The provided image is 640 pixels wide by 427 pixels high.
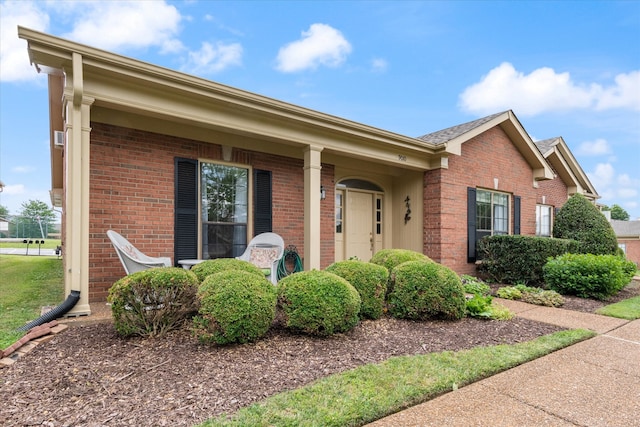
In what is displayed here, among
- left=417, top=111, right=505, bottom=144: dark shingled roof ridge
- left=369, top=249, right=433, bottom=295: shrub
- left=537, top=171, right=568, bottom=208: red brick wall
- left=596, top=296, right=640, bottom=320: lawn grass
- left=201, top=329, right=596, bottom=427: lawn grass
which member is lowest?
left=596, top=296, right=640, bottom=320: lawn grass

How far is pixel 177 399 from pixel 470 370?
87.8 inches

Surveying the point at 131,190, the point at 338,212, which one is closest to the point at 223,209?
the point at 131,190

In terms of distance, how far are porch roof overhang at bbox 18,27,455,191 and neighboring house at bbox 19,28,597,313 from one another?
17mm

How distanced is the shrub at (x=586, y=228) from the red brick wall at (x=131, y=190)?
933 cm

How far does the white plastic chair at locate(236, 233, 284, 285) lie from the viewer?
6086mm

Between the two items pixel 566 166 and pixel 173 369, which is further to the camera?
pixel 566 166

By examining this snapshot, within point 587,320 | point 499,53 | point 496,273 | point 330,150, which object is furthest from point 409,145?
point 499,53

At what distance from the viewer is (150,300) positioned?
3.57m

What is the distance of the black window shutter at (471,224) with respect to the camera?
353 inches

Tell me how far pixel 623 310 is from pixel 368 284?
425 centimetres

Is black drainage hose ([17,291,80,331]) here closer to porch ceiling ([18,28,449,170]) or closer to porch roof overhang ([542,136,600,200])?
porch ceiling ([18,28,449,170])

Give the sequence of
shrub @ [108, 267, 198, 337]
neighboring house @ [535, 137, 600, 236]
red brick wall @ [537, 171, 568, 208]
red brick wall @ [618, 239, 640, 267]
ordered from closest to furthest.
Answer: shrub @ [108, 267, 198, 337] < red brick wall @ [537, 171, 568, 208] < neighboring house @ [535, 137, 600, 236] < red brick wall @ [618, 239, 640, 267]

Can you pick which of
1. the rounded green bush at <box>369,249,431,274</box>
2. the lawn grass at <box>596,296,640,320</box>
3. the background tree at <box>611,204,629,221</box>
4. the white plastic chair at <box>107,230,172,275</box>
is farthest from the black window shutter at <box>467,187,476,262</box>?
the background tree at <box>611,204,629,221</box>

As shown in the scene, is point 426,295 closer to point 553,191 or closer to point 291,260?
point 291,260
